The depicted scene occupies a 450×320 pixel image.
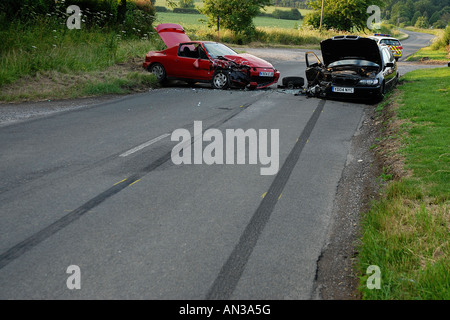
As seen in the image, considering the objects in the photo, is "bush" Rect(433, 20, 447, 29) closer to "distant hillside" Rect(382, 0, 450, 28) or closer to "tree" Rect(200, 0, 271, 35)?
"distant hillside" Rect(382, 0, 450, 28)

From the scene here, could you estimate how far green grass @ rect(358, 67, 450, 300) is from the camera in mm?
3490

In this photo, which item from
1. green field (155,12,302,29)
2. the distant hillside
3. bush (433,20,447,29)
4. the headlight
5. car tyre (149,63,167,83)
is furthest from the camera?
the distant hillside

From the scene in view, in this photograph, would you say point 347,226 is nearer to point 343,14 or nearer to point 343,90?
point 343,90

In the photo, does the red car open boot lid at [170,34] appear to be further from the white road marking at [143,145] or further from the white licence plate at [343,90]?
the white road marking at [143,145]

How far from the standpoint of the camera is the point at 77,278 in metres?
3.68

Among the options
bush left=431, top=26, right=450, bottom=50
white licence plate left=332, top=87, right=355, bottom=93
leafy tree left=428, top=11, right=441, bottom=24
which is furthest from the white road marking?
leafy tree left=428, top=11, right=441, bottom=24

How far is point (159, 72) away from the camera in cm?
1734

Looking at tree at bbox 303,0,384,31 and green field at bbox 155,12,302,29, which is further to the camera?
tree at bbox 303,0,384,31

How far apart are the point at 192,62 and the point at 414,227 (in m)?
13.0

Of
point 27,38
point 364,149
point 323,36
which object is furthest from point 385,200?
point 323,36

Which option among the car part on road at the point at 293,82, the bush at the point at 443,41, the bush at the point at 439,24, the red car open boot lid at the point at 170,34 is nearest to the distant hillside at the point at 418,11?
the bush at the point at 439,24

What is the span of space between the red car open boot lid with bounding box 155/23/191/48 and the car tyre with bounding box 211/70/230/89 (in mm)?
6344

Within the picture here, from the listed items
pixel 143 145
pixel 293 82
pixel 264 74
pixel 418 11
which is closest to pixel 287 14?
pixel 418 11

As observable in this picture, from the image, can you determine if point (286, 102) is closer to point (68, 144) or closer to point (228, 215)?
point (68, 144)
